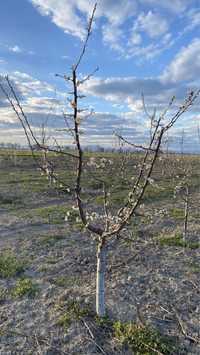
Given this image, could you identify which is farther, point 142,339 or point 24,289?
point 24,289

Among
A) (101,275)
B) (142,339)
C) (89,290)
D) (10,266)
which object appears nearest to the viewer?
(142,339)

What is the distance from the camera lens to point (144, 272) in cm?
688

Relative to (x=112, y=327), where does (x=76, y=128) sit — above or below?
above

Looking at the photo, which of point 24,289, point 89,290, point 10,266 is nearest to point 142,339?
point 89,290

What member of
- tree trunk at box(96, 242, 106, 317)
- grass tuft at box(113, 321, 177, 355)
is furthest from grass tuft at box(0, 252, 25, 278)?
grass tuft at box(113, 321, 177, 355)

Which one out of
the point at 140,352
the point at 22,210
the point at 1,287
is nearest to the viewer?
the point at 140,352

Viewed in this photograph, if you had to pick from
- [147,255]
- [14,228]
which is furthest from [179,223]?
[14,228]

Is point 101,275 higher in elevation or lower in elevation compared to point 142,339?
higher

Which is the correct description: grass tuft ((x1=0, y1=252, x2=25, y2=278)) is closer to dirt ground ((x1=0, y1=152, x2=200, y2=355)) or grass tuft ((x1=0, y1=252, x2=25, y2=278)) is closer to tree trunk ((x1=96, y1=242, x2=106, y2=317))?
dirt ground ((x1=0, y1=152, x2=200, y2=355))

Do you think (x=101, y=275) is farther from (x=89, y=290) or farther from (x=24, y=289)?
(x=24, y=289)

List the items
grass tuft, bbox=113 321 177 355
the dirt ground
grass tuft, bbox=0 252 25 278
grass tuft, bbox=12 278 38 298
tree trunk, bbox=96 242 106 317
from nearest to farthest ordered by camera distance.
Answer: grass tuft, bbox=113 321 177 355
the dirt ground
tree trunk, bbox=96 242 106 317
grass tuft, bbox=12 278 38 298
grass tuft, bbox=0 252 25 278

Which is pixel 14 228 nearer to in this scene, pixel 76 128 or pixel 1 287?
pixel 1 287

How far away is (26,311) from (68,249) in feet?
9.83

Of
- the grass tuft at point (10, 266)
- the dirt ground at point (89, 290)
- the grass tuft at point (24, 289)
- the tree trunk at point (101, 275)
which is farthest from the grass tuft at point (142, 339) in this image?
the grass tuft at point (10, 266)
